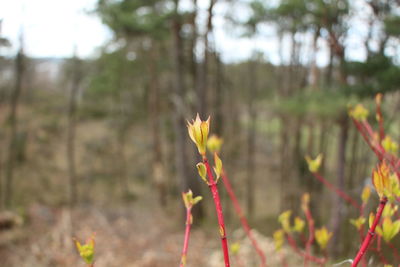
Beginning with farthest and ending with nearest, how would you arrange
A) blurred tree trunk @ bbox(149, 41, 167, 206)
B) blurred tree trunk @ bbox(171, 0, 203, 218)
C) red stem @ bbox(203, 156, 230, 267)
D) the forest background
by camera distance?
1. blurred tree trunk @ bbox(149, 41, 167, 206)
2. blurred tree trunk @ bbox(171, 0, 203, 218)
3. the forest background
4. red stem @ bbox(203, 156, 230, 267)

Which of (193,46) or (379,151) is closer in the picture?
(379,151)

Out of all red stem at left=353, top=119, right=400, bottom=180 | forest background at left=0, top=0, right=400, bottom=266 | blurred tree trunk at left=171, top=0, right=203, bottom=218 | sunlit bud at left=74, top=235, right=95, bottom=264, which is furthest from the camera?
blurred tree trunk at left=171, top=0, right=203, bottom=218

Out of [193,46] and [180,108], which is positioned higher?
[193,46]

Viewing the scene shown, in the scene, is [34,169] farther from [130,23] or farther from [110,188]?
[130,23]

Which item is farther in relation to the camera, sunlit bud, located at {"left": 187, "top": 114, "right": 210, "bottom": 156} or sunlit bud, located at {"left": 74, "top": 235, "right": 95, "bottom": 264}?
sunlit bud, located at {"left": 74, "top": 235, "right": 95, "bottom": 264}

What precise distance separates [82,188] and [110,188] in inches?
54.9

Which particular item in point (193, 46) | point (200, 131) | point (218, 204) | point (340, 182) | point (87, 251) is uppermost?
point (193, 46)

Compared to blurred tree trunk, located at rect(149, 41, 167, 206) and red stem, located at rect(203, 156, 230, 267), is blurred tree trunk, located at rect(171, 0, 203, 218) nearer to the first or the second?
blurred tree trunk, located at rect(149, 41, 167, 206)

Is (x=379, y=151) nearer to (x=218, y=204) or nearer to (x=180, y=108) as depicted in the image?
(x=218, y=204)

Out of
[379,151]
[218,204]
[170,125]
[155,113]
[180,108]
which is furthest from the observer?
[170,125]

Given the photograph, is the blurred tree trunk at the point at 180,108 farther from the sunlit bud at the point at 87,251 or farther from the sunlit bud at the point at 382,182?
the sunlit bud at the point at 382,182

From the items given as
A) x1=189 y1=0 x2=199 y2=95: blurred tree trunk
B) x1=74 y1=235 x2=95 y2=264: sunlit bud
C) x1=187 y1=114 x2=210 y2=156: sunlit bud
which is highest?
x1=189 y1=0 x2=199 y2=95: blurred tree trunk

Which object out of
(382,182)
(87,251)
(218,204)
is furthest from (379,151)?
(87,251)

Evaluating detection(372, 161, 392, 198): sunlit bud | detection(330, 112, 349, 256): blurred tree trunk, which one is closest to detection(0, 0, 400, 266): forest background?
detection(330, 112, 349, 256): blurred tree trunk
